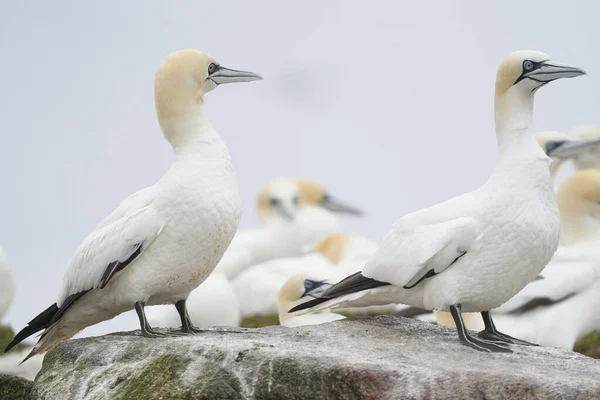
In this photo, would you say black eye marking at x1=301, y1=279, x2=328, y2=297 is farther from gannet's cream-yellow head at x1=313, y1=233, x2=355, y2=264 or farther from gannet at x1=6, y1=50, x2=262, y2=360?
gannet's cream-yellow head at x1=313, y1=233, x2=355, y2=264

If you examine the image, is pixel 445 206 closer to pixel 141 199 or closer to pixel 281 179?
pixel 141 199

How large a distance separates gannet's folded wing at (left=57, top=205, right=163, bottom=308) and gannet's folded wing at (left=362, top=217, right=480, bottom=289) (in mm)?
1268

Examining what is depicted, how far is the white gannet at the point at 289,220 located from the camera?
17.0 m

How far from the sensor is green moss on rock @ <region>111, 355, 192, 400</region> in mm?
6191

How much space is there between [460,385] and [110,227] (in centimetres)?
225

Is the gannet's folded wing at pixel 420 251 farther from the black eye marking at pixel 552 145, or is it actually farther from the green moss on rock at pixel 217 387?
the black eye marking at pixel 552 145

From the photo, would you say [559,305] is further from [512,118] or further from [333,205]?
[333,205]

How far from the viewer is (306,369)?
19.9 feet

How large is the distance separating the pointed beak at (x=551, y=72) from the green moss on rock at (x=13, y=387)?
3675 mm

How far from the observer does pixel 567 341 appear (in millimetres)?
10570

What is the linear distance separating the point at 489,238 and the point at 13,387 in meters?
3.25

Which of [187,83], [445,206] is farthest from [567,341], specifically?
[187,83]

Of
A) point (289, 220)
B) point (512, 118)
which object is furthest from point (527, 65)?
point (289, 220)

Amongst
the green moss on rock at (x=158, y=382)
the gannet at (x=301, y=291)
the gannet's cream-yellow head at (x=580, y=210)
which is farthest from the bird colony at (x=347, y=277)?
the gannet's cream-yellow head at (x=580, y=210)
